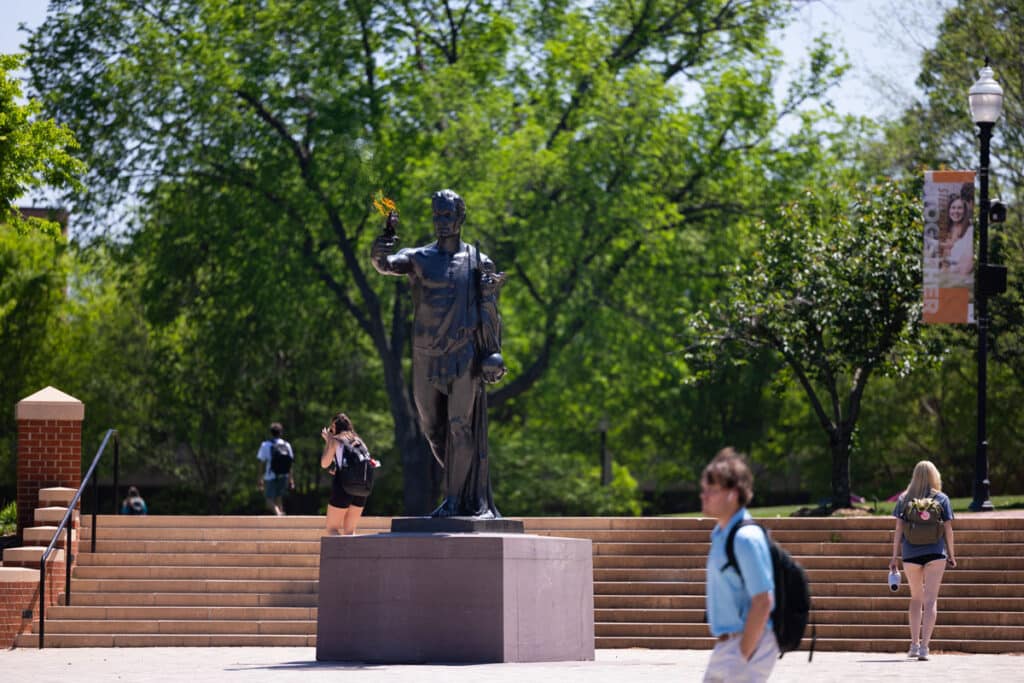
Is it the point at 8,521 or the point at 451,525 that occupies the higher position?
the point at 451,525

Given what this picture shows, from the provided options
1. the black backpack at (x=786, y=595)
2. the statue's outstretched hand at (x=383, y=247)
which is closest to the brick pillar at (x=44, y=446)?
the statue's outstretched hand at (x=383, y=247)

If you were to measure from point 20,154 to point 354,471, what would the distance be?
761 cm

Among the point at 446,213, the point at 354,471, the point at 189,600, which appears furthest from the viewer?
the point at 189,600

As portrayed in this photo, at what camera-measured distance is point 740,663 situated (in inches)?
241

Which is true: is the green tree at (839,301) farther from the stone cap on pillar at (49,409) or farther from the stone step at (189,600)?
the stone cap on pillar at (49,409)

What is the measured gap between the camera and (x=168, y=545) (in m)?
19.3

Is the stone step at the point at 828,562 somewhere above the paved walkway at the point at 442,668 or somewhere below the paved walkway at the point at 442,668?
above

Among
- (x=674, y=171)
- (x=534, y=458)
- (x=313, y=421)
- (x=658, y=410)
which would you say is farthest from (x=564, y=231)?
(x=658, y=410)

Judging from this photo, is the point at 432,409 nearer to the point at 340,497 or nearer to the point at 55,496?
the point at 340,497

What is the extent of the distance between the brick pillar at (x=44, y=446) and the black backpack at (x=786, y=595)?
1365cm

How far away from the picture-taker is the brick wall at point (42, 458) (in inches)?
740

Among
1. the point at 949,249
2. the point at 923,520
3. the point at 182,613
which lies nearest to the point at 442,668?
the point at 923,520

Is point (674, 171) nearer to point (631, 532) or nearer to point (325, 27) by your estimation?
point (325, 27)

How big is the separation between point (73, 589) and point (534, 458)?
74.7ft
